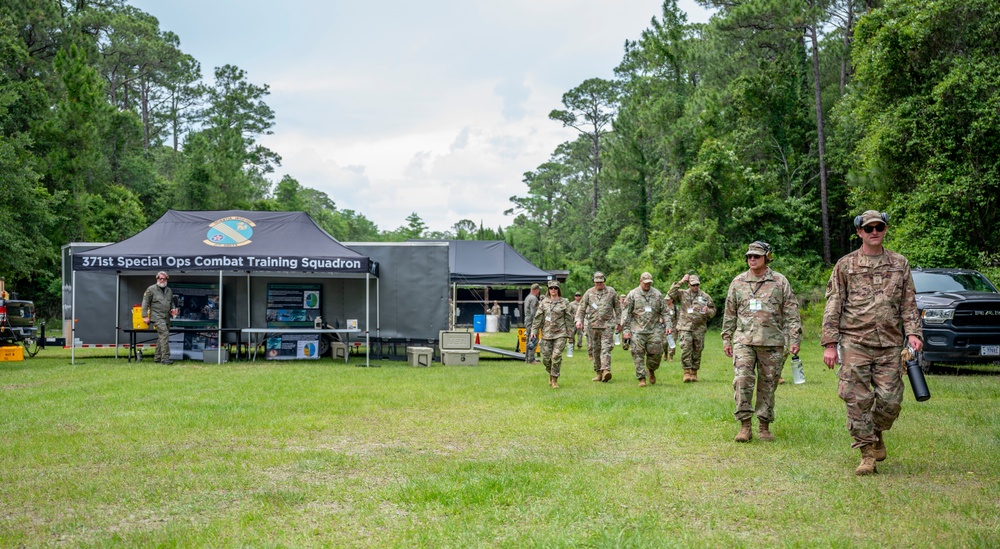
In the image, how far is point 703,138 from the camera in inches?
1618

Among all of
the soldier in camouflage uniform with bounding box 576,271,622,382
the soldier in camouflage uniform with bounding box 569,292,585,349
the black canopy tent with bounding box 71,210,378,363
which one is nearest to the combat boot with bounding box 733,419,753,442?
the soldier in camouflage uniform with bounding box 576,271,622,382

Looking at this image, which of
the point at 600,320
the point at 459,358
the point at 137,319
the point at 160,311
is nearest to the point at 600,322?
the point at 600,320

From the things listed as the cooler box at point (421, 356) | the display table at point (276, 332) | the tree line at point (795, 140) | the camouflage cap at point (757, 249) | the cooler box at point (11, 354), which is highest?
the tree line at point (795, 140)

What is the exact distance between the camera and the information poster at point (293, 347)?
781 inches

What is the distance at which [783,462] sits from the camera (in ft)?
23.1

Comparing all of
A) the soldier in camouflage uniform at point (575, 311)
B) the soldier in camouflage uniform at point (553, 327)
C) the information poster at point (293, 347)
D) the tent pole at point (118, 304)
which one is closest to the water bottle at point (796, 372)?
the soldier in camouflage uniform at point (553, 327)

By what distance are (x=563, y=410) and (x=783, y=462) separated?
154 inches

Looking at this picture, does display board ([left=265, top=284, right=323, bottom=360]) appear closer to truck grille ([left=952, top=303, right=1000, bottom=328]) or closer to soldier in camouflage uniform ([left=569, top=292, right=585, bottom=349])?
soldier in camouflage uniform ([left=569, top=292, right=585, bottom=349])

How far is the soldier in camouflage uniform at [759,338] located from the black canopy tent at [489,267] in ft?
63.0

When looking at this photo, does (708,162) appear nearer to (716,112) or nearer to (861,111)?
(716,112)

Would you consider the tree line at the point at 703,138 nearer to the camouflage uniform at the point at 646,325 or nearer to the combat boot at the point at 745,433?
the camouflage uniform at the point at 646,325

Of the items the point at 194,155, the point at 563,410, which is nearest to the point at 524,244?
the point at 194,155

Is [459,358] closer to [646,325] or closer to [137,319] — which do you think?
[646,325]

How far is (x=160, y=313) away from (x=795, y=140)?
103 feet
